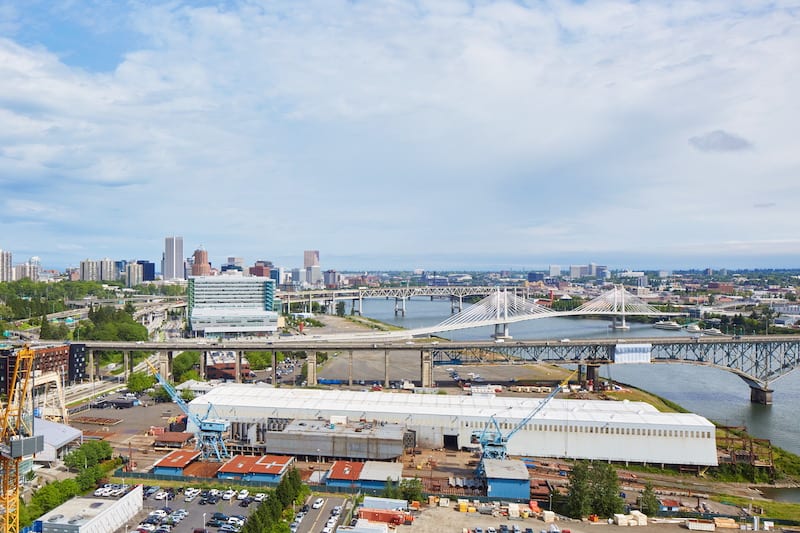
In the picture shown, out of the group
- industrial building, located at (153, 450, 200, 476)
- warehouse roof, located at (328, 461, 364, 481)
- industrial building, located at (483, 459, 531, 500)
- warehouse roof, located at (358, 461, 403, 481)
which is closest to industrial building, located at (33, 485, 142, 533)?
industrial building, located at (153, 450, 200, 476)

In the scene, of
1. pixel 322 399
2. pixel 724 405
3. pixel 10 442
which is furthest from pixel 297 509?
pixel 724 405

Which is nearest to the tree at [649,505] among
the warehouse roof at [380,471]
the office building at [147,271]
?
the warehouse roof at [380,471]

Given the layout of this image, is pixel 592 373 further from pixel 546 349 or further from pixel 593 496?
pixel 593 496

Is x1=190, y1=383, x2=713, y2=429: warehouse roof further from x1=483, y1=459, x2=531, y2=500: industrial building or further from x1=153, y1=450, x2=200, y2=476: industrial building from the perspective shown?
x1=483, y1=459, x2=531, y2=500: industrial building

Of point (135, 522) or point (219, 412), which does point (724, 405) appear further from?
point (135, 522)

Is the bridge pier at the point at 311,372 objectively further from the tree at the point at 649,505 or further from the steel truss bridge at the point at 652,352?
the tree at the point at 649,505

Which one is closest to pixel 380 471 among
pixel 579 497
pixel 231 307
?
pixel 579 497
